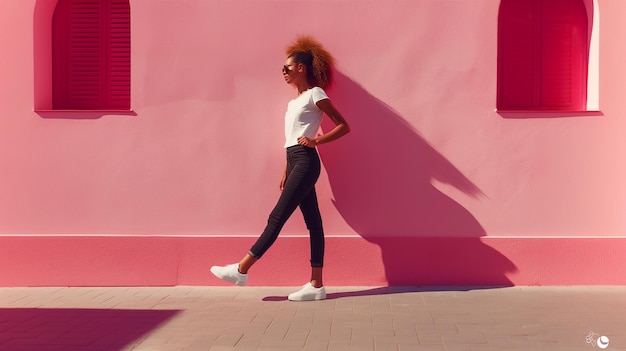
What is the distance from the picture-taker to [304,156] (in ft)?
18.7

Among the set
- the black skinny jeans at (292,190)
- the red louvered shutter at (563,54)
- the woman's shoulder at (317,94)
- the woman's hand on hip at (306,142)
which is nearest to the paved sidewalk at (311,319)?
the black skinny jeans at (292,190)

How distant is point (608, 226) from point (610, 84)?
129cm

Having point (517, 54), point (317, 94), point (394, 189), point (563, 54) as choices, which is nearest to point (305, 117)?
point (317, 94)

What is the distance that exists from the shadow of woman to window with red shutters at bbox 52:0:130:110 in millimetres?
2132

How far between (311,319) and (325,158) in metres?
1.77

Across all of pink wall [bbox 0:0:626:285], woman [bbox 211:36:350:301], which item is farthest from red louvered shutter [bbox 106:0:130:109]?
woman [bbox 211:36:350:301]

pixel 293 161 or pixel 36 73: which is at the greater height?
pixel 36 73

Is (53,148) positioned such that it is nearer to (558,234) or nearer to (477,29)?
(477,29)

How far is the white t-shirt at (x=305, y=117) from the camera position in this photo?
5781mm

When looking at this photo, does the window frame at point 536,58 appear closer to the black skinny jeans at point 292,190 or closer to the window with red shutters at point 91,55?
the black skinny jeans at point 292,190

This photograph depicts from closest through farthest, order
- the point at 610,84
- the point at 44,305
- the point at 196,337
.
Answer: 1. the point at 196,337
2. the point at 44,305
3. the point at 610,84

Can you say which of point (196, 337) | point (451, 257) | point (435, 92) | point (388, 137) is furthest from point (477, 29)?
point (196, 337)

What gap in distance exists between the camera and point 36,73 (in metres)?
6.48

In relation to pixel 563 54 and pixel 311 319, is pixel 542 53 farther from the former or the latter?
pixel 311 319
